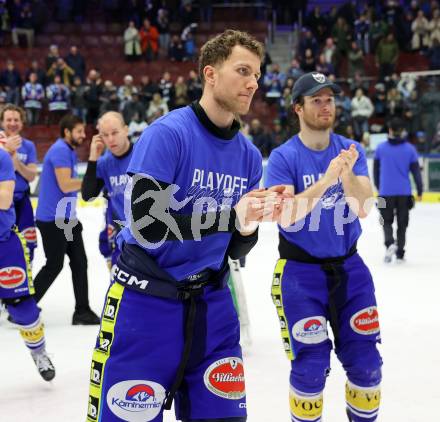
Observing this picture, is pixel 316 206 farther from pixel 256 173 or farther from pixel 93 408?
A: pixel 93 408

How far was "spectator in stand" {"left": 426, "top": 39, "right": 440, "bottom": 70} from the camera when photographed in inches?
816

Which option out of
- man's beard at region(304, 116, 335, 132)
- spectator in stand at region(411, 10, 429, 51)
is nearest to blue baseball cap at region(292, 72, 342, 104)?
man's beard at region(304, 116, 335, 132)

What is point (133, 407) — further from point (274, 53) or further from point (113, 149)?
point (274, 53)

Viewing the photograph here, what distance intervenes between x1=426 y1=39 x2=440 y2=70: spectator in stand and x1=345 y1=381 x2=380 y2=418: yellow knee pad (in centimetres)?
1817

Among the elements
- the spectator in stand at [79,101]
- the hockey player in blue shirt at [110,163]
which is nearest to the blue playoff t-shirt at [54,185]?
the hockey player in blue shirt at [110,163]

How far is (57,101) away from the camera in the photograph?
2006 cm

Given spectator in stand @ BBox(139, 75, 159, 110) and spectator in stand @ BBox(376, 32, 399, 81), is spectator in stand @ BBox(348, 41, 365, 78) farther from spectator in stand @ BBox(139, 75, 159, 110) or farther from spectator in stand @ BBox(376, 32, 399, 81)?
spectator in stand @ BBox(139, 75, 159, 110)

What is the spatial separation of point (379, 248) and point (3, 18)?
1726cm

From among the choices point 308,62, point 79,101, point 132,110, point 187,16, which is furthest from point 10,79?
point 308,62

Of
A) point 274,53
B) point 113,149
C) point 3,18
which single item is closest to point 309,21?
point 274,53

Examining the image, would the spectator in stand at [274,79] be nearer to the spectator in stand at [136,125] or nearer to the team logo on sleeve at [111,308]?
the spectator in stand at [136,125]

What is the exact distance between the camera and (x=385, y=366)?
18.0 feet

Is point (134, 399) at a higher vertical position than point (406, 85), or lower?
lower

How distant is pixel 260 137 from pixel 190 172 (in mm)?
15493
